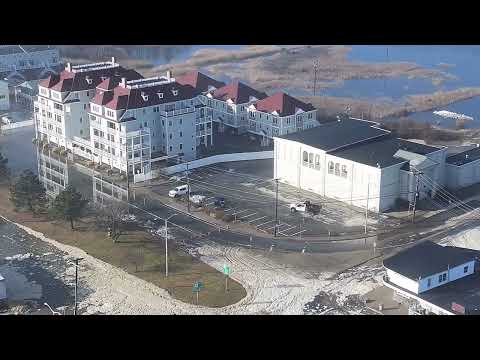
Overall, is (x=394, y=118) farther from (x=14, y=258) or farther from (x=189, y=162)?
(x=14, y=258)

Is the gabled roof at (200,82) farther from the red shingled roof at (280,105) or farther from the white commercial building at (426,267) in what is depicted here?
the white commercial building at (426,267)

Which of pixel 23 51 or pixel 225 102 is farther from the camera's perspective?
pixel 23 51

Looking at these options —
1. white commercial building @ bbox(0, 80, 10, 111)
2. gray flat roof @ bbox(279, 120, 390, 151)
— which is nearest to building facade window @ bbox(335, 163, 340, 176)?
gray flat roof @ bbox(279, 120, 390, 151)

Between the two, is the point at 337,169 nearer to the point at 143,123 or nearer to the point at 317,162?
the point at 317,162

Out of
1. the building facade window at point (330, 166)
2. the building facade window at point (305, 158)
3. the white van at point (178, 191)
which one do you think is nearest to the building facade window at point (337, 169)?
the building facade window at point (330, 166)

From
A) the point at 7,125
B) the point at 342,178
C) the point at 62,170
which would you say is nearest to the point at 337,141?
the point at 342,178

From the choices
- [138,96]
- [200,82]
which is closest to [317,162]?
[138,96]

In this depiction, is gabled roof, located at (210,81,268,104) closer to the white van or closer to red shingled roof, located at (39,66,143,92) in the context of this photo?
red shingled roof, located at (39,66,143,92)
